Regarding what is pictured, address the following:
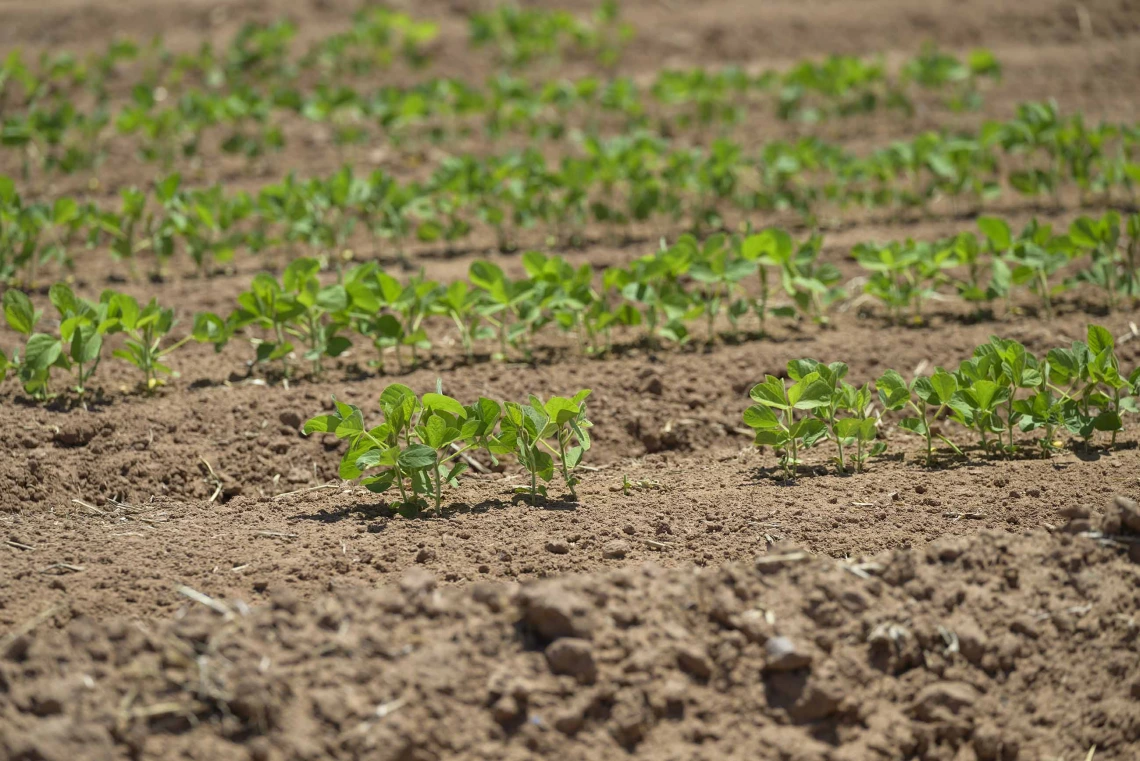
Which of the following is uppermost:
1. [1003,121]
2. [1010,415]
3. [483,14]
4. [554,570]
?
[483,14]

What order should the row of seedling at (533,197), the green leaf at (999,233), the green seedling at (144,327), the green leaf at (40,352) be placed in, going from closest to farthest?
the green leaf at (40,352) → the green seedling at (144,327) → the green leaf at (999,233) → the row of seedling at (533,197)

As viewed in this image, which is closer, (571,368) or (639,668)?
(639,668)

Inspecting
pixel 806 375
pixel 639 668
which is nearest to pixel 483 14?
pixel 806 375

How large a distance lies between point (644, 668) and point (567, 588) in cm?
23

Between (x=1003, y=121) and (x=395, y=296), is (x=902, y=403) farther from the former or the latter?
(x=1003, y=121)

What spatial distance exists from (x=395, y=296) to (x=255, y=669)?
2.08m

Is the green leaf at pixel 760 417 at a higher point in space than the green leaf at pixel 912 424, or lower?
higher

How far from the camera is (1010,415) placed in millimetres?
3461

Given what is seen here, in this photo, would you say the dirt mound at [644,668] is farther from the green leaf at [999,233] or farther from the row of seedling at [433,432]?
the green leaf at [999,233]

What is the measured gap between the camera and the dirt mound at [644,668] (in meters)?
2.15

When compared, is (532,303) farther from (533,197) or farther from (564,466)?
(533,197)

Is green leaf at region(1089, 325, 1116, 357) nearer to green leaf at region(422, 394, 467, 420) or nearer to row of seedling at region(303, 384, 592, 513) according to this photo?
row of seedling at region(303, 384, 592, 513)

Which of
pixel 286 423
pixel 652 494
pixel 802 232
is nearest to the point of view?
pixel 652 494

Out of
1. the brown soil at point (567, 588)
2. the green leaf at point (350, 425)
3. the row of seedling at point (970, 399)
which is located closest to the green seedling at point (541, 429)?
the brown soil at point (567, 588)
